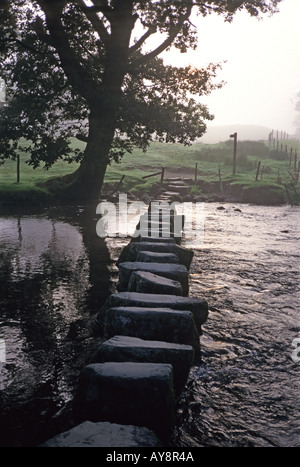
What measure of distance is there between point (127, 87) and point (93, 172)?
11.8 feet

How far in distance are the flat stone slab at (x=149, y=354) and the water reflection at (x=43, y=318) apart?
506 millimetres

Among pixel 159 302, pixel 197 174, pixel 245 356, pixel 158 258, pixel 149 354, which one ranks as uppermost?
pixel 197 174

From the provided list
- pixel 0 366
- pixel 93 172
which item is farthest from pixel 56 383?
pixel 93 172

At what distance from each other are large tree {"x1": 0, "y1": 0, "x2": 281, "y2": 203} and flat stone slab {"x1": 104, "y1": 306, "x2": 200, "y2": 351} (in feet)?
32.0

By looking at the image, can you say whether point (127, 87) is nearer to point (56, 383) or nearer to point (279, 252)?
point (279, 252)

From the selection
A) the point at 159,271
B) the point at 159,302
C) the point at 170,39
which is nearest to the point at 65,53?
the point at 170,39

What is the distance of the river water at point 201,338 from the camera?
2.97 metres

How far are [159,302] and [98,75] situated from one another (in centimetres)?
1295

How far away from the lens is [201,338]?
4.43 metres

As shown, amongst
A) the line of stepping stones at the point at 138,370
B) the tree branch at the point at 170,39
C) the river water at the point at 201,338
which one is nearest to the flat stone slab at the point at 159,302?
the line of stepping stones at the point at 138,370

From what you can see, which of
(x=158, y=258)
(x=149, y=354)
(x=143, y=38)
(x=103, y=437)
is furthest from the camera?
(x=143, y=38)

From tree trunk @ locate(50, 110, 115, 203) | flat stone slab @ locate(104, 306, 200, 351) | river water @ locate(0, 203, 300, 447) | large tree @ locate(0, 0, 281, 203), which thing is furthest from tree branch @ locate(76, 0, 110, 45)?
flat stone slab @ locate(104, 306, 200, 351)

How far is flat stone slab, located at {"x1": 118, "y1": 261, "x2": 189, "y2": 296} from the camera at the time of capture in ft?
16.3

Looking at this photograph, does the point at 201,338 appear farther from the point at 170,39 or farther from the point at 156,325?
the point at 170,39
